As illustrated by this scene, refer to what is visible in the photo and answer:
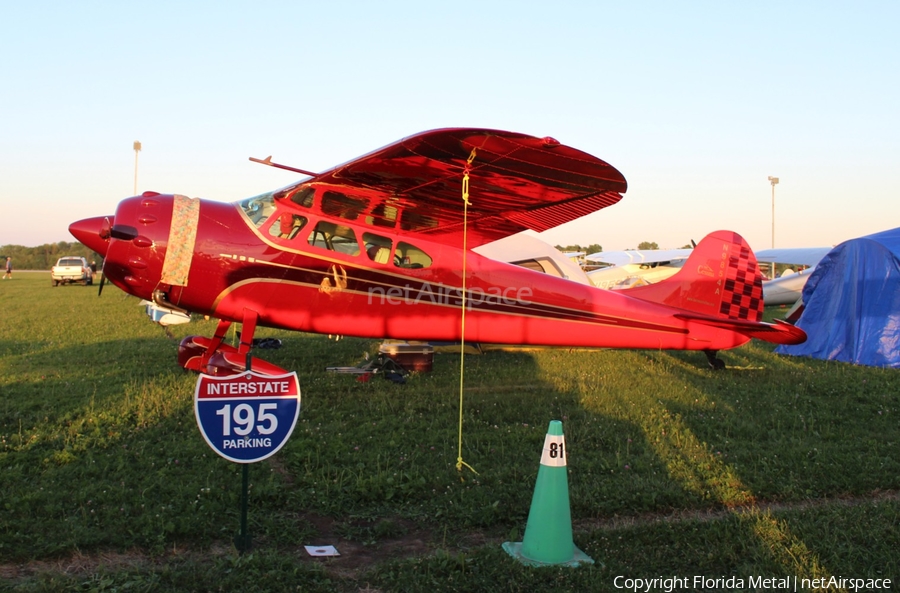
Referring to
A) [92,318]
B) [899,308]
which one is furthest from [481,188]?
[92,318]

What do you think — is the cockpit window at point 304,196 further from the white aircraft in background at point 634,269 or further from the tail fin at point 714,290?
the white aircraft in background at point 634,269

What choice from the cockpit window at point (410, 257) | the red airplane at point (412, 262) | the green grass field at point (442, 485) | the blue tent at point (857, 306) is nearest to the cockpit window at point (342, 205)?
the red airplane at point (412, 262)

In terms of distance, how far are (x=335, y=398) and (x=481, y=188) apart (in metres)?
3.09

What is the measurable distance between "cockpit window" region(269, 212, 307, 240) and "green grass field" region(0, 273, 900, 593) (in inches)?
77.4

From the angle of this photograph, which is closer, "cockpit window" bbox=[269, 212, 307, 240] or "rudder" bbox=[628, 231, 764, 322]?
"cockpit window" bbox=[269, 212, 307, 240]

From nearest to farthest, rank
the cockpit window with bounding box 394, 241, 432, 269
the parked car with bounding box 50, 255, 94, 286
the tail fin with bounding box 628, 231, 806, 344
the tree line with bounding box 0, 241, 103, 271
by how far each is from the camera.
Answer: the cockpit window with bounding box 394, 241, 432, 269 < the tail fin with bounding box 628, 231, 806, 344 < the parked car with bounding box 50, 255, 94, 286 < the tree line with bounding box 0, 241, 103, 271

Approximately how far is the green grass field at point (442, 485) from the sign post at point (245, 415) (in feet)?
1.87

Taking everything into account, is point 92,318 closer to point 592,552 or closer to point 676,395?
point 676,395

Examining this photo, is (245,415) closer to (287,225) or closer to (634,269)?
(287,225)

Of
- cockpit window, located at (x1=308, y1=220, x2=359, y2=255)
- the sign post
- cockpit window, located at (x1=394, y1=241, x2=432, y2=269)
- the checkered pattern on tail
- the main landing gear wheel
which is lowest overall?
the main landing gear wheel

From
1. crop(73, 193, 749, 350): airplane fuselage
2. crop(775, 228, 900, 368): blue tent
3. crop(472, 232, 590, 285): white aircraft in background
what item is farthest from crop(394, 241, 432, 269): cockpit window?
crop(472, 232, 590, 285): white aircraft in background

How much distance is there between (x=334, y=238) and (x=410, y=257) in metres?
1.08

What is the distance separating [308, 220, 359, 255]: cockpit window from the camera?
8414mm

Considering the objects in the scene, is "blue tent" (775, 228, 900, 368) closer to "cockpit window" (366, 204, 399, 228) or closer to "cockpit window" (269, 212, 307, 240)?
"cockpit window" (366, 204, 399, 228)
